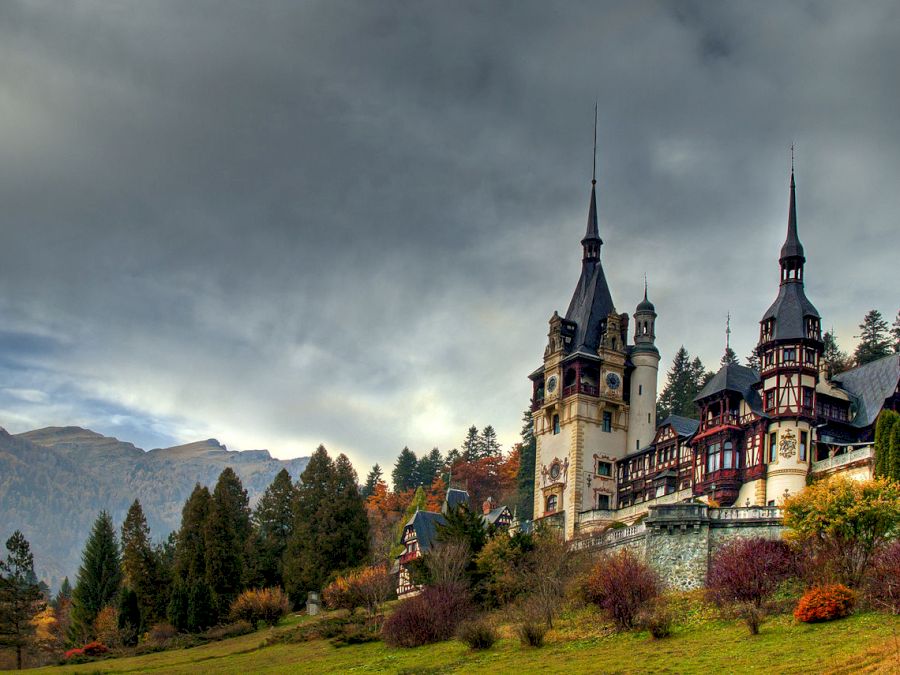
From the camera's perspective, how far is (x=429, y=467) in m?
128

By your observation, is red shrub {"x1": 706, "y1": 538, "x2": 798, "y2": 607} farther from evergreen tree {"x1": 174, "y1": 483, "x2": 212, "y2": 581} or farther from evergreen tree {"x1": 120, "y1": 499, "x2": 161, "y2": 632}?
evergreen tree {"x1": 120, "y1": 499, "x2": 161, "y2": 632}

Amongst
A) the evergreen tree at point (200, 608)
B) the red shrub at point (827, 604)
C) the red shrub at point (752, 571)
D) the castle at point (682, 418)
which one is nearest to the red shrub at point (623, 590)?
the red shrub at point (752, 571)

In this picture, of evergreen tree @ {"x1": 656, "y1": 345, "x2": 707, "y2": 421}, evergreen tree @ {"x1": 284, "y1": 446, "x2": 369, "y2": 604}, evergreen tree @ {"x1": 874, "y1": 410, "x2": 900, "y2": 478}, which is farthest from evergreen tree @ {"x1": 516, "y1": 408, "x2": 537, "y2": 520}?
evergreen tree @ {"x1": 874, "y1": 410, "x2": 900, "y2": 478}

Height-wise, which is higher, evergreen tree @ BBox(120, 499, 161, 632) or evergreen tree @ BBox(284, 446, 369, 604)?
evergreen tree @ BBox(284, 446, 369, 604)

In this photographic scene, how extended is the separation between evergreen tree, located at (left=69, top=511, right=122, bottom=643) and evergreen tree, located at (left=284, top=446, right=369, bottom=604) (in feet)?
60.6

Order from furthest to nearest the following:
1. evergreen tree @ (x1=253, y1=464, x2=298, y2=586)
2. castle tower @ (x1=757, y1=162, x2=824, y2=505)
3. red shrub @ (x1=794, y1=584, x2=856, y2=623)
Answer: evergreen tree @ (x1=253, y1=464, x2=298, y2=586), castle tower @ (x1=757, y1=162, x2=824, y2=505), red shrub @ (x1=794, y1=584, x2=856, y2=623)

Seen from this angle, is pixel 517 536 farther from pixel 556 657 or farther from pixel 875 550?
pixel 875 550

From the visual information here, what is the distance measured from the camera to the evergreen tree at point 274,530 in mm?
79188

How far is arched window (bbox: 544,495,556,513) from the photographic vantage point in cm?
7669

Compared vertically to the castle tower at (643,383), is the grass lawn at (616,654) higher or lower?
lower

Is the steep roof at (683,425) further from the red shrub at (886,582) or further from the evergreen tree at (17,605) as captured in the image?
the evergreen tree at (17,605)

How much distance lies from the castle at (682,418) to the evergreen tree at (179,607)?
24.1 m

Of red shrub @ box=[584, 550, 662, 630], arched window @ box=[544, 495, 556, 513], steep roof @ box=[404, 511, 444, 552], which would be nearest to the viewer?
red shrub @ box=[584, 550, 662, 630]

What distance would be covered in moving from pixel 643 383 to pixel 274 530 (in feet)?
96.9
